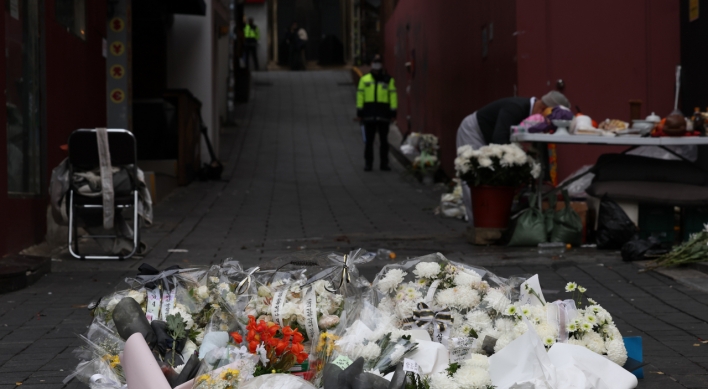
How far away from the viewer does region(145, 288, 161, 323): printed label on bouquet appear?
14.3 ft

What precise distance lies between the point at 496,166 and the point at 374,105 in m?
9.47

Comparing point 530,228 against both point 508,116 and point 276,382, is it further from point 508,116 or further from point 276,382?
point 276,382

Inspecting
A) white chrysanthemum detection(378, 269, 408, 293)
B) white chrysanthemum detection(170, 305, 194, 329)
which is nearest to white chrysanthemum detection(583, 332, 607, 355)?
white chrysanthemum detection(378, 269, 408, 293)

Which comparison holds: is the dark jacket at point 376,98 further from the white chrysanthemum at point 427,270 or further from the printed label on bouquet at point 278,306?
the printed label on bouquet at point 278,306

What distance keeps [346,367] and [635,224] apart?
5881 millimetres

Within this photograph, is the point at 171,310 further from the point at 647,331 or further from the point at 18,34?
the point at 18,34

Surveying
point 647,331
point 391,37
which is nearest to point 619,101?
point 647,331

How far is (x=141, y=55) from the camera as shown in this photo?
17.9m

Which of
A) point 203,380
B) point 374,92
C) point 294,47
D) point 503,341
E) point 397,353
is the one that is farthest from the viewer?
point 294,47

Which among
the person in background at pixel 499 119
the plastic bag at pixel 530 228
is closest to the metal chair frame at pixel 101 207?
the person in background at pixel 499 119

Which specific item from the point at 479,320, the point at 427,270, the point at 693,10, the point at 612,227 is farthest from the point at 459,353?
the point at 693,10

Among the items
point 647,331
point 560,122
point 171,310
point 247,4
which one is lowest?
point 647,331

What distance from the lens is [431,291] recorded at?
450cm

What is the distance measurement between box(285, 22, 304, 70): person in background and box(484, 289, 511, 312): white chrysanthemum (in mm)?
32246
